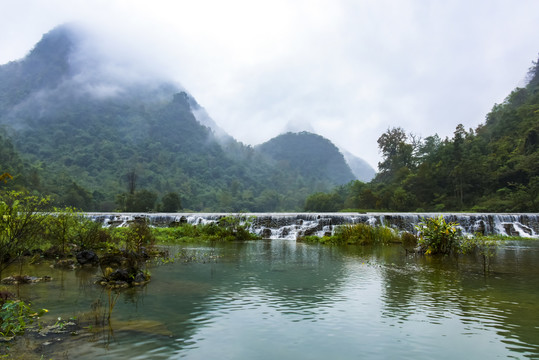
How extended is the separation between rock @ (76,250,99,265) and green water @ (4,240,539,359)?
99 cm

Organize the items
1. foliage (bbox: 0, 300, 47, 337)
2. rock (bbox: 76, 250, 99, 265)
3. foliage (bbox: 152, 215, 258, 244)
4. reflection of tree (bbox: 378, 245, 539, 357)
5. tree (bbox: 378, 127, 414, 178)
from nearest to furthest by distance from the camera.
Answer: foliage (bbox: 0, 300, 47, 337) < reflection of tree (bbox: 378, 245, 539, 357) < rock (bbox: 76, 250, 99, 265) < foliage (bbox: 152, 215, 258, 244) < tree (bbox: 378, 127, 414, 178)

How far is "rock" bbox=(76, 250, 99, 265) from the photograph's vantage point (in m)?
10.8

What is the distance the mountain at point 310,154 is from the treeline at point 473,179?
62.9 metres

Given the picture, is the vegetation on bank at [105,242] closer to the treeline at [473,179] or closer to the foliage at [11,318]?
the foliage at [11,318]

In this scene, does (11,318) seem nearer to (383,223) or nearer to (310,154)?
(383,223)

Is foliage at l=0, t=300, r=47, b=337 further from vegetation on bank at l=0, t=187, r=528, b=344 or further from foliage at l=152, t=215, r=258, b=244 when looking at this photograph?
foliage at l=152, t=215, r=258, b=244

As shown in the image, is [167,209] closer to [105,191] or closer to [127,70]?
[105,191]

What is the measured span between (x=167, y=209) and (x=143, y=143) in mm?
47687

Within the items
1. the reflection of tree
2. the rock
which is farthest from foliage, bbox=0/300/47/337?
the rock

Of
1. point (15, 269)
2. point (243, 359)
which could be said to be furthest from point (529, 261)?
point (15, 269)

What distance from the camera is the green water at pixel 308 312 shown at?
4.38 m

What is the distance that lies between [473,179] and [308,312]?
41.1 m

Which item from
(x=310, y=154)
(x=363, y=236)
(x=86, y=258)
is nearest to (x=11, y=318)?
(x=86, y=258)

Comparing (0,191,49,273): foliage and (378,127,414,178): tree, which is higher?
(378,127,414,178): tree
